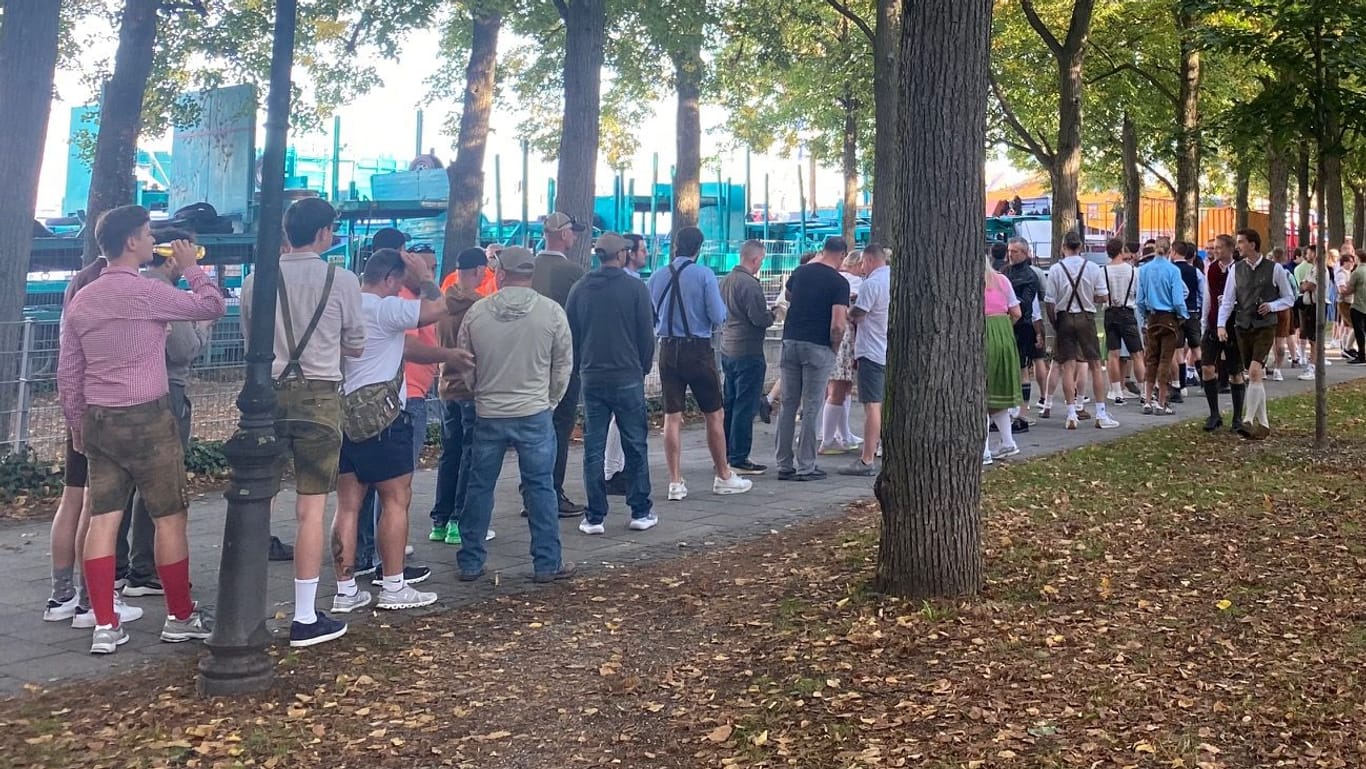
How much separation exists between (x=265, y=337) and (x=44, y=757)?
177cm

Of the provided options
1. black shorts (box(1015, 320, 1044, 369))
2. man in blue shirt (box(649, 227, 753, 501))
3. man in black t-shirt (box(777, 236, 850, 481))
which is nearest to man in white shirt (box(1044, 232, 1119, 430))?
black shorts (box(1015, 320, 1044, 369))

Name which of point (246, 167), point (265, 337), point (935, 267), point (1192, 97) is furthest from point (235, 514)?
point (1192, 97)

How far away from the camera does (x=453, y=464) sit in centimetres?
848

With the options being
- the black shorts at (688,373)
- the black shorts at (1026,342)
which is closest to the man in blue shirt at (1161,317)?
the black shorts at (1026,342)

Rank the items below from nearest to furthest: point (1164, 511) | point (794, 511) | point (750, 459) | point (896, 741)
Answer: point (896, 741) → point (1164, 511) → point (794, 511) → point (750, 459)

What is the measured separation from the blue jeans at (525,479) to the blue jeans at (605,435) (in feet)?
4.08

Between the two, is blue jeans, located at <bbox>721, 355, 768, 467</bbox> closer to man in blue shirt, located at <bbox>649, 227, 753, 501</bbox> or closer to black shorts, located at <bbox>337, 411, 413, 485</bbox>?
man in blue shirt, located at <bbox>649, 227, 753, 501</bbox>

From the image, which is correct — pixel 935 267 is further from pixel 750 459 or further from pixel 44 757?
pixel 750 459

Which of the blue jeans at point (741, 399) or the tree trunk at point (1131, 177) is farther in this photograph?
the tree trunk at point (1131, 177)

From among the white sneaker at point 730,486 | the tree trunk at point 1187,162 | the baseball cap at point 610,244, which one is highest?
the tree trunk at point 1187,162

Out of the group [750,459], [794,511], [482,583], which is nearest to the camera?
[482,583]

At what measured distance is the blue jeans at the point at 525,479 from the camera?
24.0 feet

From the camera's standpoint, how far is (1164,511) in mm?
8789

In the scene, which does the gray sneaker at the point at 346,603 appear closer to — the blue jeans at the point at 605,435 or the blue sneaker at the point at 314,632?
Result: the blue sneaker at the point at 314,632
